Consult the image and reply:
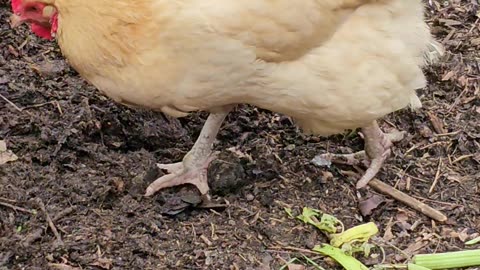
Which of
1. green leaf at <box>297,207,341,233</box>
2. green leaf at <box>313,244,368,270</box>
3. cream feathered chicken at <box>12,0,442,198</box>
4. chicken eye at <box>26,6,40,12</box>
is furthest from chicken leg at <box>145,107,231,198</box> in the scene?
chicken eye at <box>26,6,40,12</box>

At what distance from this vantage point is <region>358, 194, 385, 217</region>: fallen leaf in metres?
3.42

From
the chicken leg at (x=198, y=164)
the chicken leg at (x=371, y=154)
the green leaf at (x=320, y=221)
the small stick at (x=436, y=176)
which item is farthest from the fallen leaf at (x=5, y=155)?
the small stick at (x=436, y=176)

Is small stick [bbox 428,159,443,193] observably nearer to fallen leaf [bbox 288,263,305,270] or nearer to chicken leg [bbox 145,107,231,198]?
fallen leaf [bbox 288,263,305,270]

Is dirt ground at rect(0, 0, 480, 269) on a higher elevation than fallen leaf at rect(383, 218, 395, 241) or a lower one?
higher

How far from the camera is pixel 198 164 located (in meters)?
3.43

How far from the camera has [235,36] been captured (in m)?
2.80

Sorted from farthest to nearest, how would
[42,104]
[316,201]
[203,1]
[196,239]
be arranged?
[42,104] → [316,201] → [196,239] → [203,1]

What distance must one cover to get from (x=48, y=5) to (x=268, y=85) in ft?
2.58

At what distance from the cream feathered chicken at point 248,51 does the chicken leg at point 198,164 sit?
0.85 feet

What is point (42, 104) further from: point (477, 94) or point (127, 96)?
point (477, 94)

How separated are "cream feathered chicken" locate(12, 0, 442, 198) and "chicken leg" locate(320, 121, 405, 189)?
339mm

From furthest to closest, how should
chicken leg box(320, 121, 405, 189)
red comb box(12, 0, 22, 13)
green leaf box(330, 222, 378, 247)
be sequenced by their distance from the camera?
chicken leg box(320, 121, 405, 189) < green leaf box(330, 222, 378, 247) < red comb box(12, 0, 22, 13)

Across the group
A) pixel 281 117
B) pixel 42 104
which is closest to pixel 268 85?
pixel 281 117

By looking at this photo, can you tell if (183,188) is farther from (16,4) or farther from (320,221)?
(16,4)
